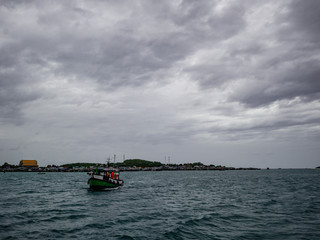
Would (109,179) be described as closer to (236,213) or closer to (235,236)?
(236,213)

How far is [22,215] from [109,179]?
88.2 feet

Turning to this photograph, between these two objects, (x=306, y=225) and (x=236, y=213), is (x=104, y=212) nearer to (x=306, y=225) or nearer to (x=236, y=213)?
(x=236, y=213)

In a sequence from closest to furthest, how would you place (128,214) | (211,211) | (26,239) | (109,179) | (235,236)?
1. (26,239)
2. (235,236)
3. (128,214)
4. (211,211)
5. (109,179)

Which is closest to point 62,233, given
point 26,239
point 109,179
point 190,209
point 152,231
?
point 26,239

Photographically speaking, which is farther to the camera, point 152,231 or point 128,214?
point 128,214

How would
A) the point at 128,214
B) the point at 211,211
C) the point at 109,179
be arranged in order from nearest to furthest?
the point at 128,214 < the point at 211,211 < the point at 109,179

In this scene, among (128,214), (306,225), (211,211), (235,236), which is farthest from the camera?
(211,211)

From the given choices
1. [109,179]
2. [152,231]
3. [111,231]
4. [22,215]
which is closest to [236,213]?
[152,231]

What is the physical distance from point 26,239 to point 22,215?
9.29 metres

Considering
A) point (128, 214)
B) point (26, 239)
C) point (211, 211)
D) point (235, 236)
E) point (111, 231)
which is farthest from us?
point (211, 211)

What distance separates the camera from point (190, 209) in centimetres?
2822

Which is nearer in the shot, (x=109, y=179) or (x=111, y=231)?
(x=111, y=231)

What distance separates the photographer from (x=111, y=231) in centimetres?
1853

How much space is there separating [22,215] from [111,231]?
1152cm
